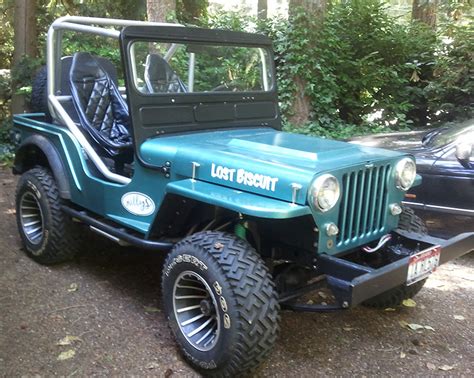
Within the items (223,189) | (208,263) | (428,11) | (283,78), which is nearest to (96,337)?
(208,263)

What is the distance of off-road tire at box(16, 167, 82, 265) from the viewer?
14.1 ft

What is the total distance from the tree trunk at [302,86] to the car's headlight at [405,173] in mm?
5927

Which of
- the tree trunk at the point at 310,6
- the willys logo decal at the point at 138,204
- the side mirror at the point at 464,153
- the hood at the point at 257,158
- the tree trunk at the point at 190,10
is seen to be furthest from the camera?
the tree trunk at the point at 190,10

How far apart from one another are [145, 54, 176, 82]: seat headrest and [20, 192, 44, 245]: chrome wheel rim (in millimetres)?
1640

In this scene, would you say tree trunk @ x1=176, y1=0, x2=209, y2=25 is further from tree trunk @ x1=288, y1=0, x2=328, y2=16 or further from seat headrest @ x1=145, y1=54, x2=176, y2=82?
seat headrest @ x1=145, y1=54, x2=176, y2=82

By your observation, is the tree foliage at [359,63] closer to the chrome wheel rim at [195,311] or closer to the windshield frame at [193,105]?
the windshield frame at [193,105]

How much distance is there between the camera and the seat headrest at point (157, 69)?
374 cm

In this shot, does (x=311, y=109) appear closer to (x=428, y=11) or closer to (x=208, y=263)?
(x=428, y=11)

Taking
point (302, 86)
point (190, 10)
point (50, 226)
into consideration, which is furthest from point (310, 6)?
point (50, 226)

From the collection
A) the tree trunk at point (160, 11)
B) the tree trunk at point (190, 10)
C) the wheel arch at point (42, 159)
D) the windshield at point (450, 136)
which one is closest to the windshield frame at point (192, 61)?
the wheel arch at point (42, 159)

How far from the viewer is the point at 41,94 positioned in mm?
4863

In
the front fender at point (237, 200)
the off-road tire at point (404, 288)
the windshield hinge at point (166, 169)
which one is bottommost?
the off-road tire at point (404, 288)

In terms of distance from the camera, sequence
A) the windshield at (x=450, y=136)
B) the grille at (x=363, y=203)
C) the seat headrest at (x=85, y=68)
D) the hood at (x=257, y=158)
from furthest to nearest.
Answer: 1. the windshield at (x=450, y=136)
2. the seat headrest at (x=85, y=68)
3. the grille at (x=363, y=203)
4. the hood at (x=257, y=158)

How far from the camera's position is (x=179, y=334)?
3162 millimetres
